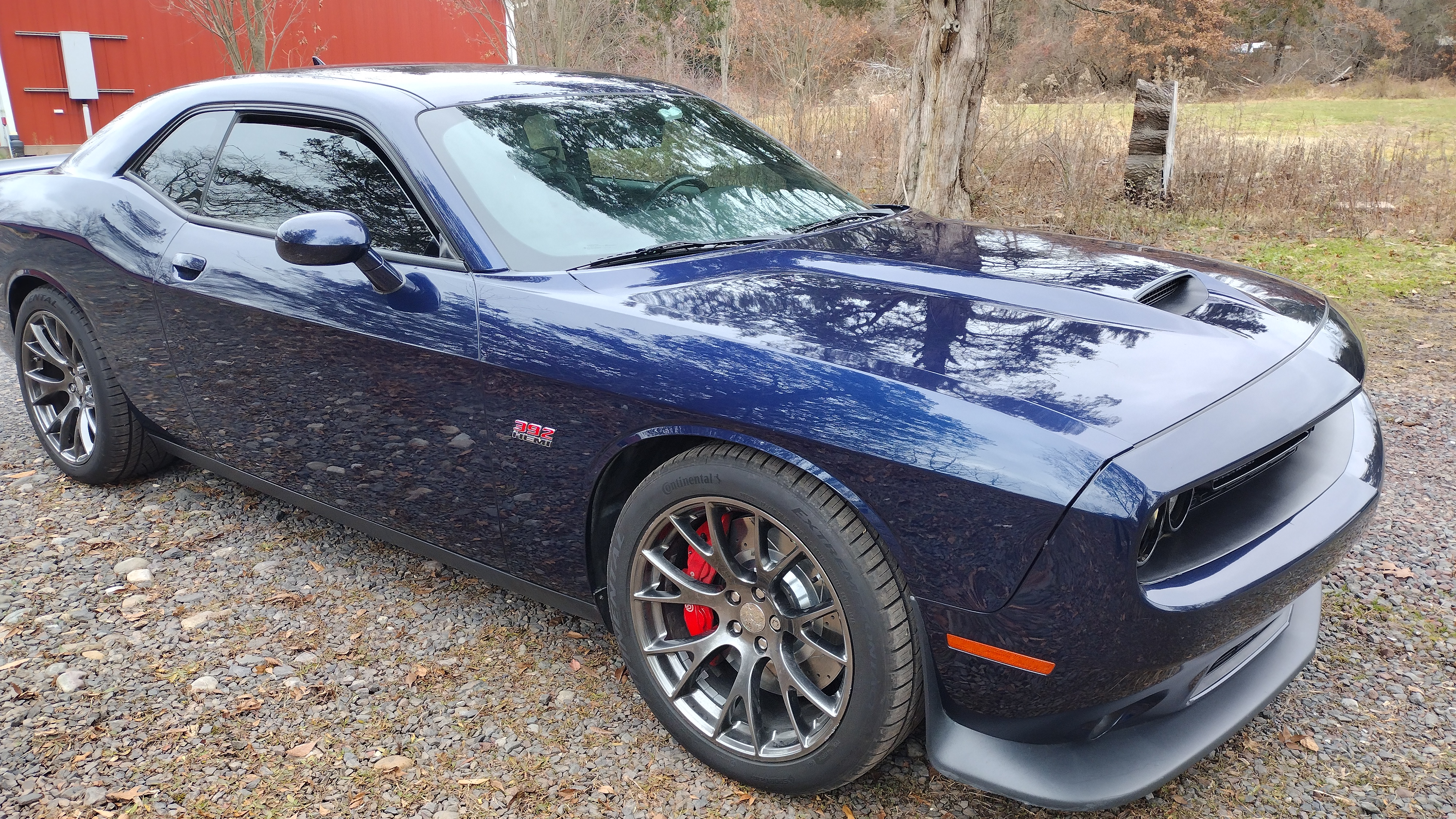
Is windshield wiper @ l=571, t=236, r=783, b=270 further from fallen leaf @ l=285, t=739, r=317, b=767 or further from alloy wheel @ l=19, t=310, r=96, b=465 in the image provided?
alloy wheel @ l=19, t=310, r=96, b=465

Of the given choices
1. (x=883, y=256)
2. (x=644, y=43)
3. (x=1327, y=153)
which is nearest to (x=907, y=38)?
(x=644, y=43)

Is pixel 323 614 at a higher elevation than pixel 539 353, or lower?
lower

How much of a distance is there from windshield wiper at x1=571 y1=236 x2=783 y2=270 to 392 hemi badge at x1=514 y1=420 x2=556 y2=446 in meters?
0.41

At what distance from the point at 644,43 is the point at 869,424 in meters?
24.7

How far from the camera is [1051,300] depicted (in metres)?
2.22

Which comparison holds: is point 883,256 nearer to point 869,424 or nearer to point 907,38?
point 869,424

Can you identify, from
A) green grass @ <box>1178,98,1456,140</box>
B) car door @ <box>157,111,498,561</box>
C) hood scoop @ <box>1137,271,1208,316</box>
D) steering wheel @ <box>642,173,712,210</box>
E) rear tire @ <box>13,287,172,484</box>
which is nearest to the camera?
hood scoop @ <box>1137,271,1208,316</box>

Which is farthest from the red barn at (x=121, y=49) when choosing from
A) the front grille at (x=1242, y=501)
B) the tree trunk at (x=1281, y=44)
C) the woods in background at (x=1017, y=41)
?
the tree trunk at (x=1281, y=44)

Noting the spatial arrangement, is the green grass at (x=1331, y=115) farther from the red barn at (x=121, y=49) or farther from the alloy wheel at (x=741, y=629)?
the red barn at (x=121, y=49)

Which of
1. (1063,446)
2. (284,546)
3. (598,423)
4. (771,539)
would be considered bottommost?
(284,546)

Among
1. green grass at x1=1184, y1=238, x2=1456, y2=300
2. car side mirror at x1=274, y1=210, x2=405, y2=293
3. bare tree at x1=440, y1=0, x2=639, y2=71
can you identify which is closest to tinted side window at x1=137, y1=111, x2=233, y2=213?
car side mirror at x1=274, y1=210, x2=405, y2=293

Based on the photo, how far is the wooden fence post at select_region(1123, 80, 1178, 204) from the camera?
900cm

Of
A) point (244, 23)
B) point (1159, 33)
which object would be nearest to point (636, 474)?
point (244, 23)

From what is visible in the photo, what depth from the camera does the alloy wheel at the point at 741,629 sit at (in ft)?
6.59
